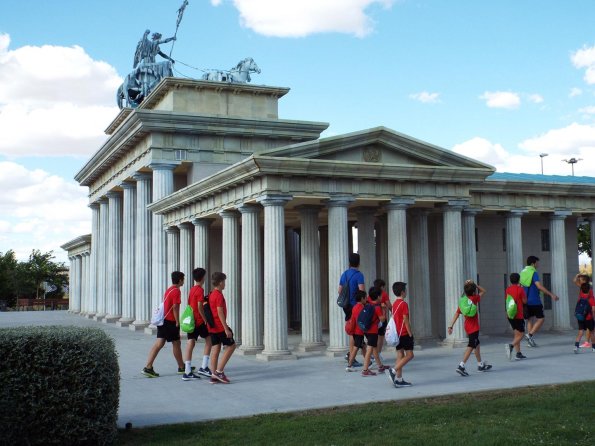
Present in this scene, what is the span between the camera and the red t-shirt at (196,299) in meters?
14.2

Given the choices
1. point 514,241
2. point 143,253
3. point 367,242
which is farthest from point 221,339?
point 143,253

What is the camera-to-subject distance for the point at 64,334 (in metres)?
8.62

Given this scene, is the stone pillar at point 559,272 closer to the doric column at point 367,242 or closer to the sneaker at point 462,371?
the doric column at point 367,242

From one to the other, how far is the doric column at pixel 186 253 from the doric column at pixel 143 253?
6962 millimetres

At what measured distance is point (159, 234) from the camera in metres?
30.1

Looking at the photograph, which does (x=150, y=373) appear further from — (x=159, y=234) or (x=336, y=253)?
(x=159, y=234)

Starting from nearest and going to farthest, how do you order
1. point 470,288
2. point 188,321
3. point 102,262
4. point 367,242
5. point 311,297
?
1. point 188,321
2. point 470,288
3. point 311,297
4. point 367,242
5. point 102,262

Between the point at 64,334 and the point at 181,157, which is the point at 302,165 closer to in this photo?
the point at 64,334

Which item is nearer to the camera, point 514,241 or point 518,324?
point 518,324

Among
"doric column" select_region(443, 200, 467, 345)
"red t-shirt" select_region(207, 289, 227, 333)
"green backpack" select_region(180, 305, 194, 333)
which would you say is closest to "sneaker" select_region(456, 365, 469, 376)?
"red t-shirt" select_region(207, 289, 227, 333)

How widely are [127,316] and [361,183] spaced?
18392mm

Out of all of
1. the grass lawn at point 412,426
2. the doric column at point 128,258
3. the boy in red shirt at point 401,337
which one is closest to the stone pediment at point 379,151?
the boy in red shirt at point 401,337

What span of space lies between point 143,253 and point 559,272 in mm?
17530

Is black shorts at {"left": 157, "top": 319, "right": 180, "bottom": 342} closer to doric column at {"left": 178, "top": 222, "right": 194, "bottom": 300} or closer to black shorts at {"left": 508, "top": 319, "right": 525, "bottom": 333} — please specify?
black shorts at {"left": 508, "top": 319, "right": 525, "bottom": 333}
